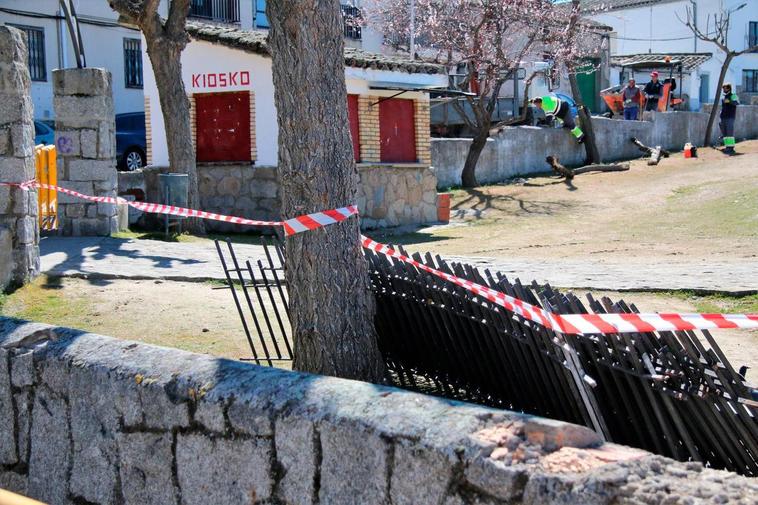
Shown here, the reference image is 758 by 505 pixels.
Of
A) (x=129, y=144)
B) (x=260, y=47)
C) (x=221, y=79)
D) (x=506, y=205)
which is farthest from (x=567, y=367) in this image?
(x=129, y=144)

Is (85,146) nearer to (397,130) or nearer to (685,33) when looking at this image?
(397,130)

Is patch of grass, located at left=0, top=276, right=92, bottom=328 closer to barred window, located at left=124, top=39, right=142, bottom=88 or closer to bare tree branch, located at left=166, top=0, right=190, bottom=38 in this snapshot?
bare tree branch, located at left=166, top=0, right=190, bottom=38

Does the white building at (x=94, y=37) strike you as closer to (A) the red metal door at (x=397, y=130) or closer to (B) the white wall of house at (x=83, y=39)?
(B) the white wall of house at (x=83, y=39)

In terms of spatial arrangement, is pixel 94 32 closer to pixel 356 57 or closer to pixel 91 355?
pixel 356 57

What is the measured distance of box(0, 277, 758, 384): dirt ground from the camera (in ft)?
23.8

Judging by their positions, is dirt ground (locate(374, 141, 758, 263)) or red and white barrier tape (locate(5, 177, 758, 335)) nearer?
red and white barrier tape (locate(5, 177, 758, 335))

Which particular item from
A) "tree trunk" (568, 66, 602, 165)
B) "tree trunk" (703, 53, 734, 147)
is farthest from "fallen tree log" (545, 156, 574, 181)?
"tree trunk" (703, 53, 734, 147)

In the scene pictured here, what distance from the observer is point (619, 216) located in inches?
714

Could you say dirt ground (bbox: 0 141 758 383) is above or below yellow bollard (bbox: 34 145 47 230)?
below

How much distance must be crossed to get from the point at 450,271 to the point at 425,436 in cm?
273

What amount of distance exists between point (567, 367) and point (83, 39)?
2542 centimetres

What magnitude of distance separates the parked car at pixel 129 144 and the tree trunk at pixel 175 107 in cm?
808

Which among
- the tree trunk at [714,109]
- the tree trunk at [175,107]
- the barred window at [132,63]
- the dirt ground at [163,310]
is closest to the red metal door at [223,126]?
the tree trunk at [175,107]

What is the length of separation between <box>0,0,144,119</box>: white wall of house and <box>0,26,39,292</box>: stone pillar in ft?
57.3
